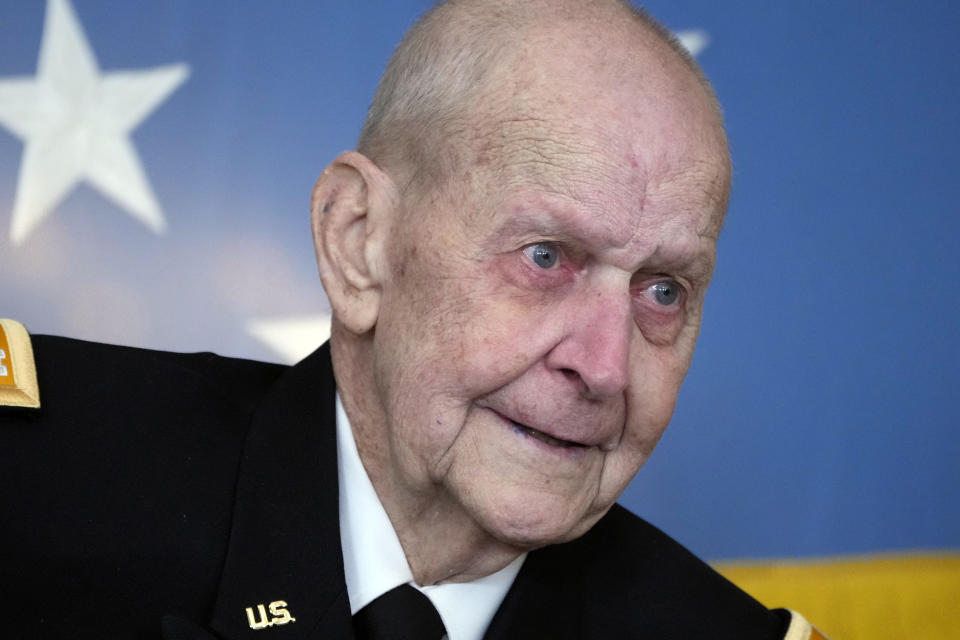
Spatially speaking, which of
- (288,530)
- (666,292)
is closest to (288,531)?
(288,530)

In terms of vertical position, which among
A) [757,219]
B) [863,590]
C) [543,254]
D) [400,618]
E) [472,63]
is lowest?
[400,618]

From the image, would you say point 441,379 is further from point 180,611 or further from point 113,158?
point 113,158

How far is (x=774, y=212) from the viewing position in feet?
10.8

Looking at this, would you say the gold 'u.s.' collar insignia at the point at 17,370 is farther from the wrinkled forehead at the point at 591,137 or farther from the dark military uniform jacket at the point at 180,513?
the wrinkled forehead at the point at 591,137

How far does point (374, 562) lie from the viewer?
216cm

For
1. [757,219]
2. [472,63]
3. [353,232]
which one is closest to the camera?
[472,63]

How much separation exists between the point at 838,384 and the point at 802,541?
1.36 feet

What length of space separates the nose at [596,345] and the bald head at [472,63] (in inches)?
11.9

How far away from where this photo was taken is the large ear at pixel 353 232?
82.4 inches

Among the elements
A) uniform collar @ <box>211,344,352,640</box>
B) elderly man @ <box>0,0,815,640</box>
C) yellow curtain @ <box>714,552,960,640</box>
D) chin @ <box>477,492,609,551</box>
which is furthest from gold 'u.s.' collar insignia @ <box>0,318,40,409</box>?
yellow curtain @ <box>714,552,960,640</box>

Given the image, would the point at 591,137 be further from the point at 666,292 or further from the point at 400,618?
the point at 400,618

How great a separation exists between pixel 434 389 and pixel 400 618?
433 mm

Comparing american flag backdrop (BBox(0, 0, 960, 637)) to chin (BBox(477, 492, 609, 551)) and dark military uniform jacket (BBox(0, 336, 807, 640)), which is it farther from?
chin (BBox(477, 492, 609, 551))

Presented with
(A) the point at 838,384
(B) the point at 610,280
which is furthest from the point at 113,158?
(A) the point at 838,384
